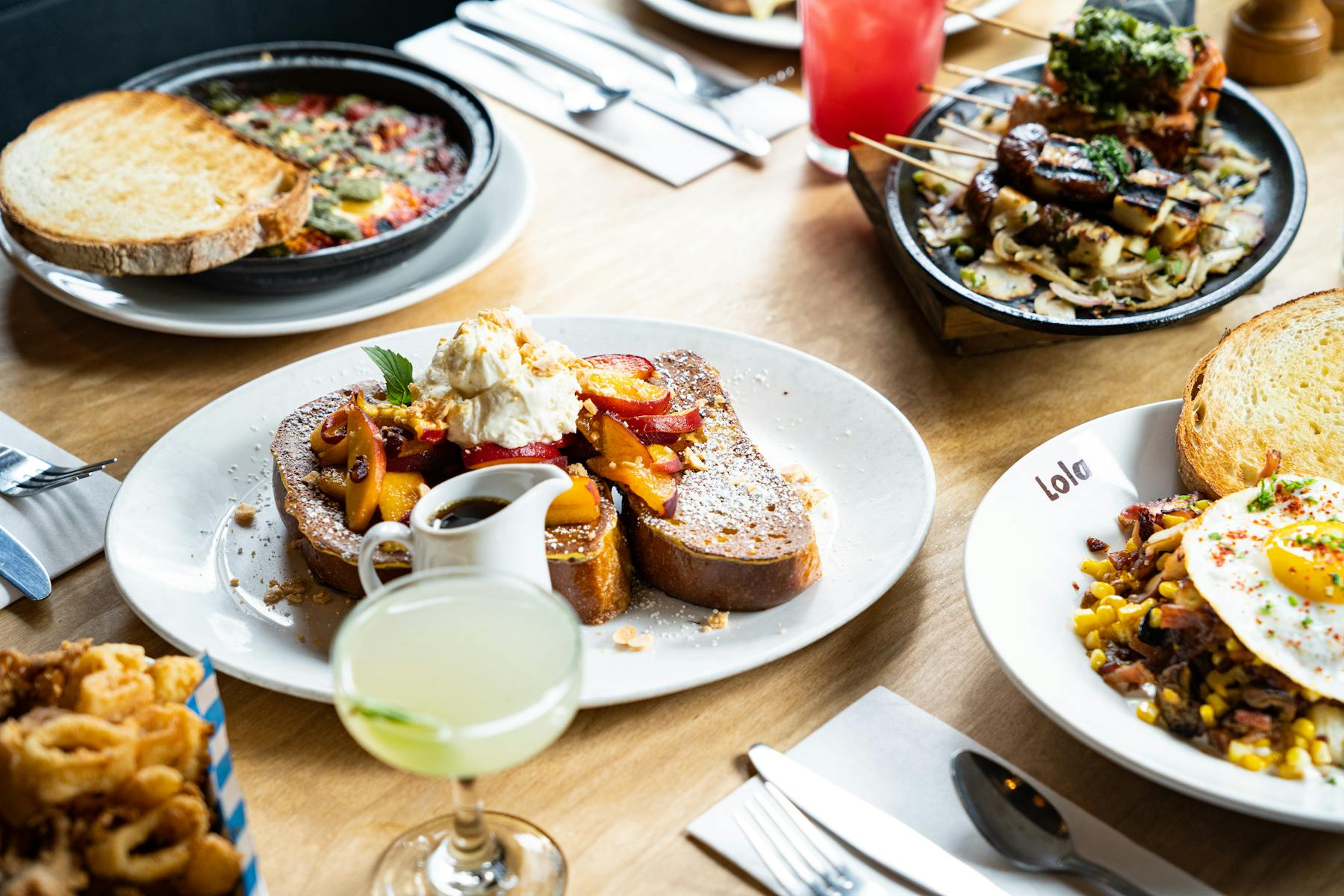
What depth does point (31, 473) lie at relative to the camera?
221 centimetres

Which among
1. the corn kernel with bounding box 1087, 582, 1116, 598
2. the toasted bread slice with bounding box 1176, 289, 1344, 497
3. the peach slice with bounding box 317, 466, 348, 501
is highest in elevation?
the peach slice with bounding box 317, 466, 348, 501

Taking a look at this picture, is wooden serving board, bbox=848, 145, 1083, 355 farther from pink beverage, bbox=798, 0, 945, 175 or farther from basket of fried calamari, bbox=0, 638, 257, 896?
basket of fried calamari, bbox=0, 638, 257, 896

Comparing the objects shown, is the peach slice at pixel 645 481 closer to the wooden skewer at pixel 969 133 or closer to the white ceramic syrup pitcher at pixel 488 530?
the white ceramic syrup pitcher at pixel 488 530

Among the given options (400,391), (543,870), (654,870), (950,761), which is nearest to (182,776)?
(543,870)

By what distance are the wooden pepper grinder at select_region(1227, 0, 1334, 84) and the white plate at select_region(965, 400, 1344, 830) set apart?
2022mm

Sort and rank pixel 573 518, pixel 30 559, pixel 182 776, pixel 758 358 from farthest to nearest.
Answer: pixel 758 358 < pixel 30 559 < pixel 573 518 < pixel 182 776

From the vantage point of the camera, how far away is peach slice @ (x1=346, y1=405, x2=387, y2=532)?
188 cm

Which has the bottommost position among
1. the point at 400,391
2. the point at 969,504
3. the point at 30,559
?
the point at 969,504

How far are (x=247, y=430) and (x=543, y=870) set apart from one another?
3.73 ft

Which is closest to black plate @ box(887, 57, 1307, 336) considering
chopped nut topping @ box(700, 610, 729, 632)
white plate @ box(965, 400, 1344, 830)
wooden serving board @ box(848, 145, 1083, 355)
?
wooden serving board @ box(848, 145, 1083, 355)

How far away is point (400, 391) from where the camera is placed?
204cm

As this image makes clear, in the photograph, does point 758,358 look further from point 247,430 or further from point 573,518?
point 247,430

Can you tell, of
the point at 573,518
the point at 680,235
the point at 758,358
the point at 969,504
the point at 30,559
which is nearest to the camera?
the point at 573,518

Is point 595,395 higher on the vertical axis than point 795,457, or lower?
higher
